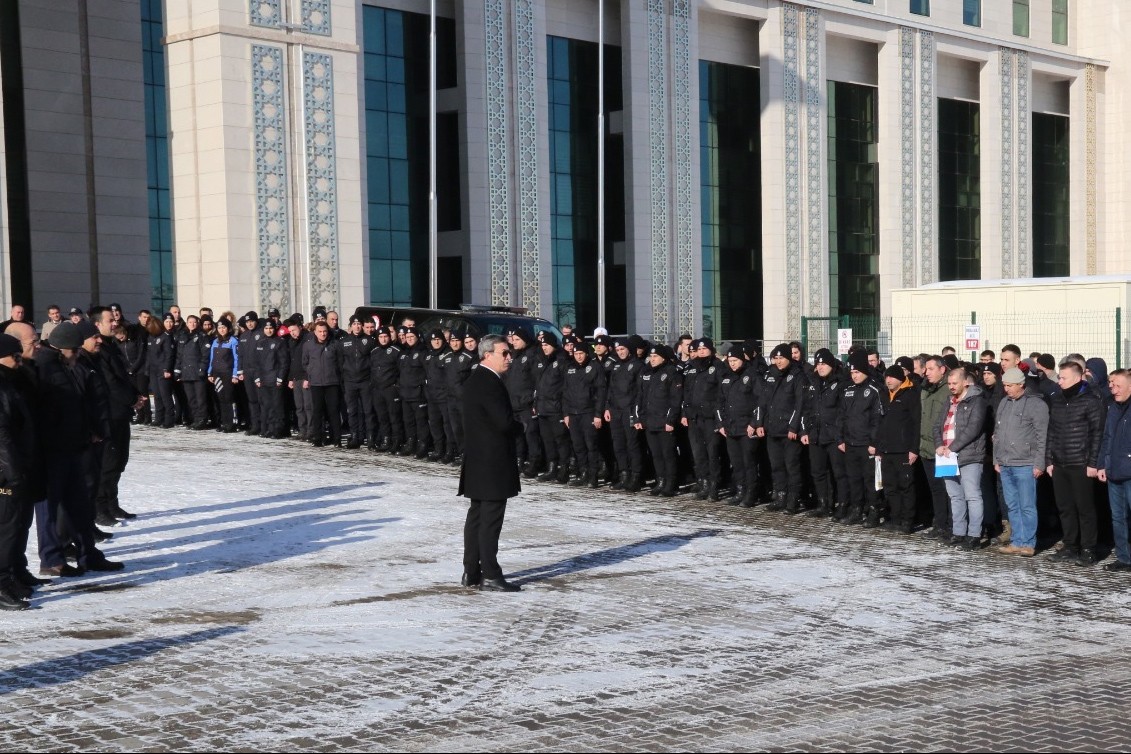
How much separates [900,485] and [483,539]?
18.3 feet

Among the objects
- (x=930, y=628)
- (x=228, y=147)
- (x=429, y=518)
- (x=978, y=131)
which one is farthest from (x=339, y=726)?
(x=978, y=131)

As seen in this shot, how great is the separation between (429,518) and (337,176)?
17.9 metres

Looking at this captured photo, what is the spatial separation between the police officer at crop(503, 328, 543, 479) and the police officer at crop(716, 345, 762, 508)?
116 inches

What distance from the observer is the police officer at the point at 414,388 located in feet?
65.8

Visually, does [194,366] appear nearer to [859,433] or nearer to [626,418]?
[626,418]

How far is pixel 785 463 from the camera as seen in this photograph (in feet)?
54.1

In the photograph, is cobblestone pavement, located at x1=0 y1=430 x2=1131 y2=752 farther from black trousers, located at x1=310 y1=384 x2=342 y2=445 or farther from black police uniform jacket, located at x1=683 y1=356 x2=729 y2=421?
black trousers, located at x1=310 y1=384 x2=342 y2=445

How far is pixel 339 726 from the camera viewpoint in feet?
24.3

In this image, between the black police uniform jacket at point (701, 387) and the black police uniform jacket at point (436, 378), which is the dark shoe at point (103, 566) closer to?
the black police uniform jacket at point (701, 387)

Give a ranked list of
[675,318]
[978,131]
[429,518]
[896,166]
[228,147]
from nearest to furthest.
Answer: [429,518] < [228,147] < [675,318] < [896,166] < [978,131]

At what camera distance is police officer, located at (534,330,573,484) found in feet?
60.7

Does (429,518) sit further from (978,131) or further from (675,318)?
(978,131)

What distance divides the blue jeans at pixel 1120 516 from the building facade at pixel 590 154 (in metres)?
20.7

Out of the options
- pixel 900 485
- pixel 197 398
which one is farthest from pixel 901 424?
pixel 197 398
